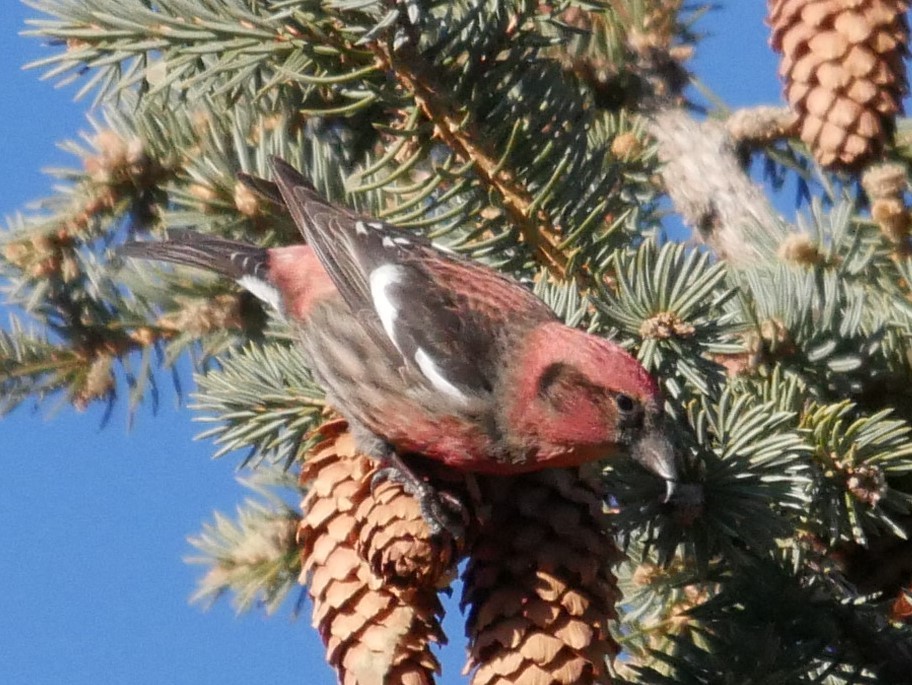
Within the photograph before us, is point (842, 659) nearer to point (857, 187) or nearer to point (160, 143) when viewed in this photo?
point (857, 187)

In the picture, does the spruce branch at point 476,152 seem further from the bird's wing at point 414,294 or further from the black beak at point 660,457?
the black beak at point 660,457

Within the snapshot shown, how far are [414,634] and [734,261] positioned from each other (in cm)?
80

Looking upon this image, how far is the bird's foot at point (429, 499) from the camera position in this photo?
4.55 ft

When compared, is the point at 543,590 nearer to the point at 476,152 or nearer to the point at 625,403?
the point at 625,403

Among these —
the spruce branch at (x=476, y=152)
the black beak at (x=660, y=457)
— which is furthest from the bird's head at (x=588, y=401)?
the spruce branch at (x=476, y=152)

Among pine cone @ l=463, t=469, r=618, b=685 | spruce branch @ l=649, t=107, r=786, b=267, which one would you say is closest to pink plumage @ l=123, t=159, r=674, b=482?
pine cone @ l=463, t=469, r=618, b=685

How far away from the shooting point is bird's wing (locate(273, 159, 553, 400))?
5.84ft

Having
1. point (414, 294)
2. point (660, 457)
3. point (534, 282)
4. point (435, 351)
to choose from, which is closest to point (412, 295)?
point (414, 294)

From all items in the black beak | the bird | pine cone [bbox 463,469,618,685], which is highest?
the bird

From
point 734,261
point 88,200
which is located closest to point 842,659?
point 734,261

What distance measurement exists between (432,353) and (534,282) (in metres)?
0.21

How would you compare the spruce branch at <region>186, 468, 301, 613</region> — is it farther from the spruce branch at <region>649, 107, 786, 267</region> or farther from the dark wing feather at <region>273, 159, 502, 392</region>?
the spruce branch at <region>649, 107, 786, 267</region>

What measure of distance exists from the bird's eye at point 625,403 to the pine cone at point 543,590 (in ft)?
0.33

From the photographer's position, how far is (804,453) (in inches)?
56.2
